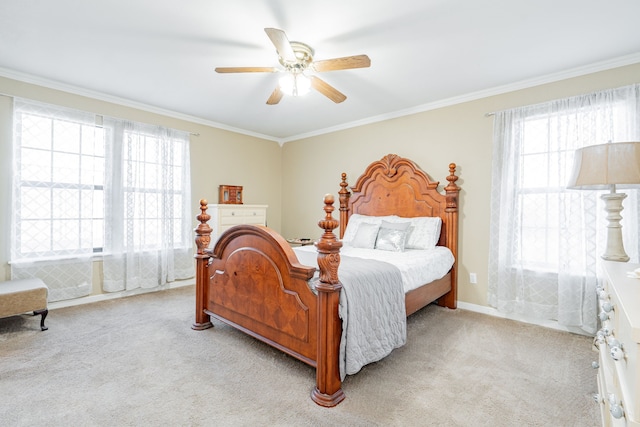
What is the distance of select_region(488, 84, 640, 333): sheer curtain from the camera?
8.64 feet

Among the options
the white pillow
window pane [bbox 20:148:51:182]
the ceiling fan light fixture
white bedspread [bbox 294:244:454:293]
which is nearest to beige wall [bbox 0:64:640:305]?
window pane [bbox 20:148:51:182]

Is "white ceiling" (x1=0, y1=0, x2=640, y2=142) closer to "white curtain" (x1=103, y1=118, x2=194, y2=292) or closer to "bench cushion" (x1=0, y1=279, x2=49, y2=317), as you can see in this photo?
"white curtain" (x1=103, y1=118, x2=194, y2=292)

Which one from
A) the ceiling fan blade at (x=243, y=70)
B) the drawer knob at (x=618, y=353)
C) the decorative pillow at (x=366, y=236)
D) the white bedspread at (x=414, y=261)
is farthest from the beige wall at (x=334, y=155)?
the drawer knob at (x=618, y=353)

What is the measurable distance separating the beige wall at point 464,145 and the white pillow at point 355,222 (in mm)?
731

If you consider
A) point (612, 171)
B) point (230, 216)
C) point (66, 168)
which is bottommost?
point (230, 216)

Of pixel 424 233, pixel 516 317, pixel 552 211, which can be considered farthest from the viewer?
pixel 424 233

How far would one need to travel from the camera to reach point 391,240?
10.9 ft

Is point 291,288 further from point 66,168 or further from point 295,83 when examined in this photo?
point 66,168

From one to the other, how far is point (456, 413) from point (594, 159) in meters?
1.73

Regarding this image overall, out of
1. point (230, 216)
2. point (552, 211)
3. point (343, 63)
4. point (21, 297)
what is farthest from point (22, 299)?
point (552, 211)

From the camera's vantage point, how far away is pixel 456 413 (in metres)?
1.68

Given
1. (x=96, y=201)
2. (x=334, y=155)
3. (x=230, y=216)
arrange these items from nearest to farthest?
(x=96, y=201)
(x=230, y=216)
(x=334, y=155)

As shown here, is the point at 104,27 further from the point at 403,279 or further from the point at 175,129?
the point at 403,279

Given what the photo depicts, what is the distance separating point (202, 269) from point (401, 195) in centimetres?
250
